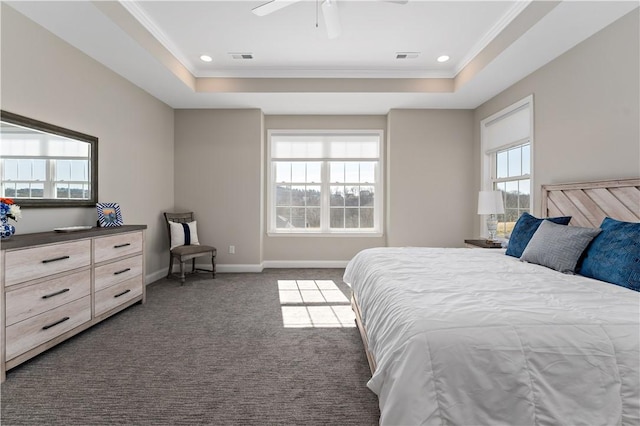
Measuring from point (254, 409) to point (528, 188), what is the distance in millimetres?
3833

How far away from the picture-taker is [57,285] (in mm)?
2219

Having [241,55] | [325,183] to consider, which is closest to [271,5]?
[241,55]

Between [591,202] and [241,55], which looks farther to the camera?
[241,55]

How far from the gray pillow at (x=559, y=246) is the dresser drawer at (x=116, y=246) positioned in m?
3.64

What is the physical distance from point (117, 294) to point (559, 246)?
3834mm

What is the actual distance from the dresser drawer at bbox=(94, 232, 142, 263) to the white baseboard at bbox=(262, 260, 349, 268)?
7.36 ft

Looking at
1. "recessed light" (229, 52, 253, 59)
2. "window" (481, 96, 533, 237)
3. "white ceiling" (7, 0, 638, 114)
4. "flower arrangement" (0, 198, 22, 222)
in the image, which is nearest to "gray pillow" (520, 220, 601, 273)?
"window" (481, 96, 533, 237)

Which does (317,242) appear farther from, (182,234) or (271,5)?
(271,5)

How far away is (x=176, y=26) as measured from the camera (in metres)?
3.06

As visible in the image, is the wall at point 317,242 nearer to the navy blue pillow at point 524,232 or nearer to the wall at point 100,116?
the wall at point 100,116

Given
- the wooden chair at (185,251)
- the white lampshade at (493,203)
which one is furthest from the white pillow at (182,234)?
the white lampshade at (493,203)

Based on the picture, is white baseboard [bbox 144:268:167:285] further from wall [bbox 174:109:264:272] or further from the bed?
the bed

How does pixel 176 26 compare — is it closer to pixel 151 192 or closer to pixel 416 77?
pixel 151 192

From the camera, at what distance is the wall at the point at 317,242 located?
5078 mm
